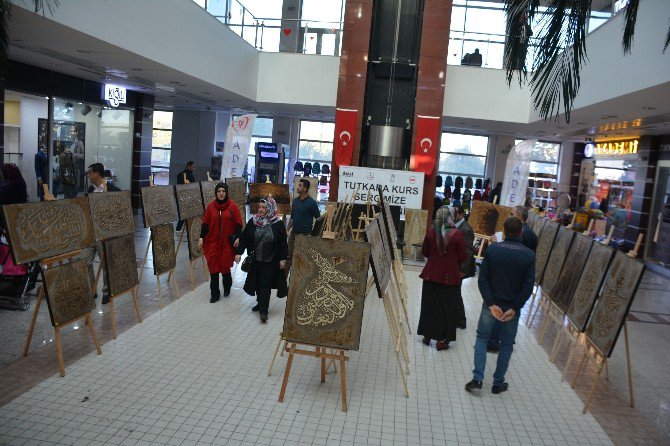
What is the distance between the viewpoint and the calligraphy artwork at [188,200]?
8.55 meters

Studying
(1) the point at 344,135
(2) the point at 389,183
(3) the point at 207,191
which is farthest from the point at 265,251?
(1) the point at 344,135

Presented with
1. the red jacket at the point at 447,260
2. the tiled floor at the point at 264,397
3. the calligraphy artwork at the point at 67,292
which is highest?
the red jacket at the point at 447,260

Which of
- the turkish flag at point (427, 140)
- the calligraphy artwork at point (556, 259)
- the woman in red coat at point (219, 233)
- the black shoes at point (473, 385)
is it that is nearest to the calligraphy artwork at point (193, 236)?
the woman in red coat at point (219, 233)

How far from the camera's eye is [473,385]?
219 inches

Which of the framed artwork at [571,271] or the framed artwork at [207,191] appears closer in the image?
the framed artwork at [571,271]

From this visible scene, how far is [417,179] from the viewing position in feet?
38.9

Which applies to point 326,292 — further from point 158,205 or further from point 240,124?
point 240,124

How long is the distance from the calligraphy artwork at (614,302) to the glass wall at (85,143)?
36.0ft

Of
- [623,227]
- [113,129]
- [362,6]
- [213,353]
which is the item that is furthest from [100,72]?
[623,227]

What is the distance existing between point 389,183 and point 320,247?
701 cm

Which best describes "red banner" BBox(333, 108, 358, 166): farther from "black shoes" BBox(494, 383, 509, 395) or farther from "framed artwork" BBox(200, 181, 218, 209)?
"black shoes" BBox(494, 383, 509, 395)

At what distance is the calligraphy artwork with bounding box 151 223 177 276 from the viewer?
7.54 meters

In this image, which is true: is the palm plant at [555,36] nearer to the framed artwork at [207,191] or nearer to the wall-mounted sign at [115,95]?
the framed artwork at [207,191]

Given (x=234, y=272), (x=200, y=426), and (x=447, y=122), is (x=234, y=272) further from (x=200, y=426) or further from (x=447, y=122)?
(x=447, y=122)
